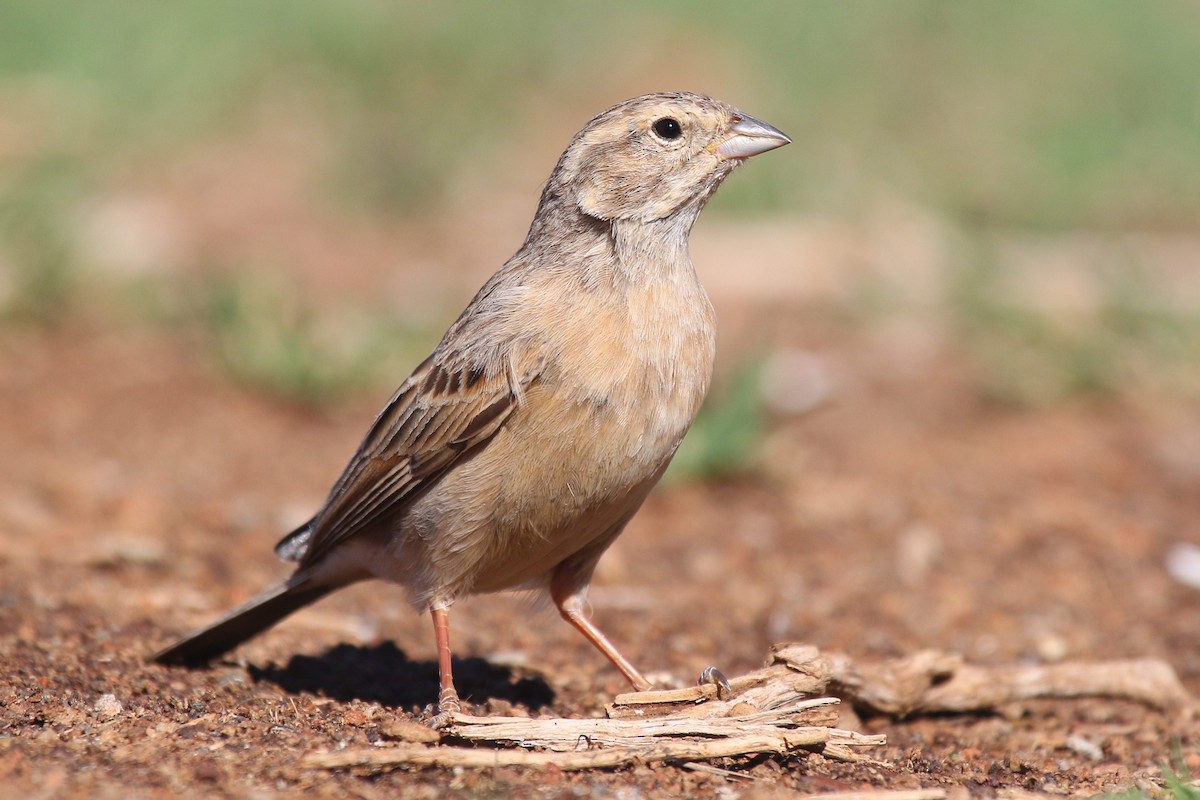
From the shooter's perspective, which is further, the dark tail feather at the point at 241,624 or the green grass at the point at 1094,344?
the green grass at the point at 1094,344

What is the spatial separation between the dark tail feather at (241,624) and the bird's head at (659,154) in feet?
6.25

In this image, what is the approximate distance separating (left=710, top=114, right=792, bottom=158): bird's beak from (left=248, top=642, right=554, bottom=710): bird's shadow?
7.21 feet

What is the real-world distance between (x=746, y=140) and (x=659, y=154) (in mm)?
330

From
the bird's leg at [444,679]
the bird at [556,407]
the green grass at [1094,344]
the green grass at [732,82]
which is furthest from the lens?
the green grass at [732,82]

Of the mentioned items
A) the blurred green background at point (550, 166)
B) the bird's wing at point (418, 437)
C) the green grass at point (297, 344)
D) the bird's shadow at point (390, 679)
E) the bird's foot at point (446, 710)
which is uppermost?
the blurred green background at point (550, 166)

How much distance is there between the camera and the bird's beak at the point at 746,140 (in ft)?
17.6

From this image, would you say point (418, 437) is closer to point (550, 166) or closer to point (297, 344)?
point (297, 344)

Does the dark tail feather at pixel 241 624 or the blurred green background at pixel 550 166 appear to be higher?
the blurred green background at pixel 550 166

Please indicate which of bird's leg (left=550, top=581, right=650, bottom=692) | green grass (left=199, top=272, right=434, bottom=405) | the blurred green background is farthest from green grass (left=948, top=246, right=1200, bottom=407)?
bird's leg (left=550, top=581, right=650, bottom=692)

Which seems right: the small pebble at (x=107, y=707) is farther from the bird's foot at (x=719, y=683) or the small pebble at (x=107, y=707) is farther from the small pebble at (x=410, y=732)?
the bird's foot at (x=719, y=683)

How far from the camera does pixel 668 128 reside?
540cm

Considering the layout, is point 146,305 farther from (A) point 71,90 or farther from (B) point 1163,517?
(B) point 1163,517

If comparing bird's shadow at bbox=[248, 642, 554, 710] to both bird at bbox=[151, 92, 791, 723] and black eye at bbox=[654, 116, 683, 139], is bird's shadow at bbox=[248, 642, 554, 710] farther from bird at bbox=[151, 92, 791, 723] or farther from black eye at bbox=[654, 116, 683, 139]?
black eye at bbox=[654, 116, 683, 139]

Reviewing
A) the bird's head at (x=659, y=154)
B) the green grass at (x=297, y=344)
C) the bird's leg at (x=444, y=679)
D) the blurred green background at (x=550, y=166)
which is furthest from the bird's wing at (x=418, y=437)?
the green grass at (x=297, y=344)
